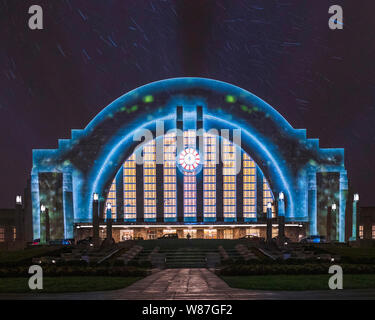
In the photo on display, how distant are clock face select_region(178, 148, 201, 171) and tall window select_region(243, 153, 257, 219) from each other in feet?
21.6

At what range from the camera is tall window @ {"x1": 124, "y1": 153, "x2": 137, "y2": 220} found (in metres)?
69.6

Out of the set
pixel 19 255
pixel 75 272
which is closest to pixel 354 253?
pixel 75 272

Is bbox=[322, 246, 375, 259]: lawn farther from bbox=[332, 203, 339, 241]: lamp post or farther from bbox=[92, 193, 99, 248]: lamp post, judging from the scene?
bbox=[332, 203, 339, 241]: lamp post

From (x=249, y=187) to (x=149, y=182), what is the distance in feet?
44.4

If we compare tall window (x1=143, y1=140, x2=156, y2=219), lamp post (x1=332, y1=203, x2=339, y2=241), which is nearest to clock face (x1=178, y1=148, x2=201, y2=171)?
tall window (x1=143, y1=140, x2=156, y2=219)

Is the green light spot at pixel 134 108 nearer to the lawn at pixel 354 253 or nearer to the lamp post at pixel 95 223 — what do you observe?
the lamp post at pixel 95 223

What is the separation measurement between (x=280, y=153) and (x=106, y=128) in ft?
75.1

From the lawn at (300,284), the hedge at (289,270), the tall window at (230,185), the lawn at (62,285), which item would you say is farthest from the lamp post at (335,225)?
the lawn at (62,285)

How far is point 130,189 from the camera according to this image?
230ft

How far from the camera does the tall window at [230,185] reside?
6981 cm

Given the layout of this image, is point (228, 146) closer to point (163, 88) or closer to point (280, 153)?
point (280, 153)

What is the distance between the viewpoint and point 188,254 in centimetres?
3403

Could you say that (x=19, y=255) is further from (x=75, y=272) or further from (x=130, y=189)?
(x=130, y=189)
